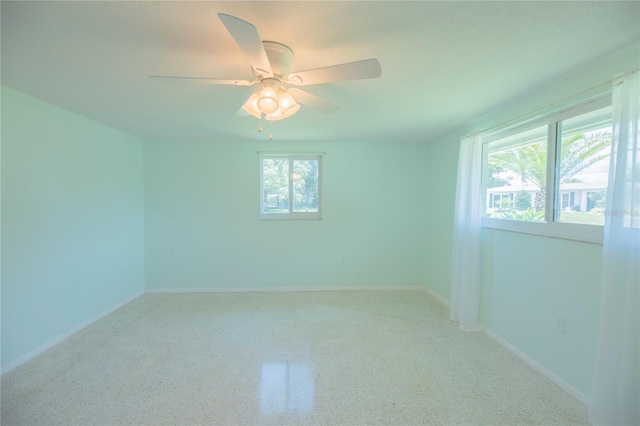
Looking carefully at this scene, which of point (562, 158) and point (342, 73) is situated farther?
point (562, 158)

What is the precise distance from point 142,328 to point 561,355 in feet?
12.4

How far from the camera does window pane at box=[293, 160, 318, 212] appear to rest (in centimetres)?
395

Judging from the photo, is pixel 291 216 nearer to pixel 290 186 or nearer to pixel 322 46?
pixel 290 186

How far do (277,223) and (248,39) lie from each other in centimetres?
297

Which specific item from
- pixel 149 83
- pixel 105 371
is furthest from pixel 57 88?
pixel 105 371

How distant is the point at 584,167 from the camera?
1.82m

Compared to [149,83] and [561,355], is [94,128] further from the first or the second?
[561,355]

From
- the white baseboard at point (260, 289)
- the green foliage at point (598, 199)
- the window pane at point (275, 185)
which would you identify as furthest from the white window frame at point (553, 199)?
the window pane at point (275, 185)

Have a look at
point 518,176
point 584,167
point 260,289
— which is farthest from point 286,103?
point 260,289

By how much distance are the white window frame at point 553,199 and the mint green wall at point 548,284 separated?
2.2 inches

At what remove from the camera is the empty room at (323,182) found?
4.44 ft

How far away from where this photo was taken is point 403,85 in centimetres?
190

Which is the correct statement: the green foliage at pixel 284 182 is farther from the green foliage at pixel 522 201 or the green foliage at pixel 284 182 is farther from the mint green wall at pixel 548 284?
the green foliage at pixel 522 201

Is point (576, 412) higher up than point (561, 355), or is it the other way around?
point (561, 355)
